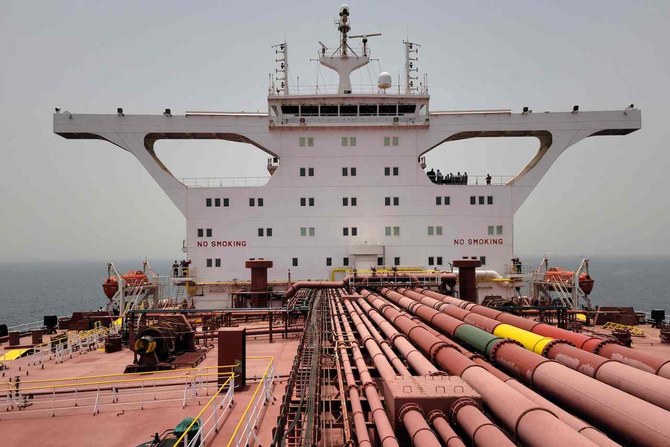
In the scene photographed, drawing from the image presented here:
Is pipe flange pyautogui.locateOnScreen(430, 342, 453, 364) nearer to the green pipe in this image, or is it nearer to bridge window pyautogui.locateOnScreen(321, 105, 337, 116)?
the green pipe

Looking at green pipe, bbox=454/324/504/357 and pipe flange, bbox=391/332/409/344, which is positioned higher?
green pipe, bbox=454/324/504/357

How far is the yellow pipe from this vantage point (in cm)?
858

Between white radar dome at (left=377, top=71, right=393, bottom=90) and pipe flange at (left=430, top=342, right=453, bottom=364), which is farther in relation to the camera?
white radar dome at (left=377, top=71, right=393, bottom=90)

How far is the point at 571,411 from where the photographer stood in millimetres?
6293

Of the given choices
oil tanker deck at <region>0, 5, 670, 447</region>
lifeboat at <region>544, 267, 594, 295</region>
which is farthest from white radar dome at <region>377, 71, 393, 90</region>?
lifeboat at <region>544, 267, 594, 295</region>

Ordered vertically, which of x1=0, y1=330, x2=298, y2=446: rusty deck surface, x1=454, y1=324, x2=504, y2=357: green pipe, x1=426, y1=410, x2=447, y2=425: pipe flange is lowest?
x1=0, y1=330, x2=298, y2=446: rusty deck surface

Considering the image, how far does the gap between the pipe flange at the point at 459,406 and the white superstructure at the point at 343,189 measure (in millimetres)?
20978

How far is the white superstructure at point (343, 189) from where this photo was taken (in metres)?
27.6

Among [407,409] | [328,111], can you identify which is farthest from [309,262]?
[407,409]

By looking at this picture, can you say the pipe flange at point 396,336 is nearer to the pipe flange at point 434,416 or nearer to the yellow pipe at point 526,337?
the yellow pipe at point 526,337

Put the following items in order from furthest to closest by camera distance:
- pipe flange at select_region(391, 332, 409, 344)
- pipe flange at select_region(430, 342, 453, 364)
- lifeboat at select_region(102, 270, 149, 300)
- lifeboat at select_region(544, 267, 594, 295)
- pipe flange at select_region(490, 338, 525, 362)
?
1. lifeboat at select_region(102, 270, 149, 300)
2. lifeboat at select_region(544, 267, 594, 295)
3. pipe flange at select_region(391, 332, 409, 344)
4. pipe flange at select_region(430, 342, 453, 364)
5. pipe flange at select_region(490, 338, 525, 362)

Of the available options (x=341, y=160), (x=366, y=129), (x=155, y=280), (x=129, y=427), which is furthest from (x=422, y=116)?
(x=129, y=427)

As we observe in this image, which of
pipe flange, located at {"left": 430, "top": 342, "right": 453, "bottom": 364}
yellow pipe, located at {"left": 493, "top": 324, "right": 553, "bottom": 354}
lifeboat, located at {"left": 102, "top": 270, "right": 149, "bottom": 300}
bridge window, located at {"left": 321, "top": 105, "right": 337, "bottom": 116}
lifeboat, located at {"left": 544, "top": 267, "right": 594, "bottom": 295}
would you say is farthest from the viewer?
bridge window, located at {"left": 321, "top": 105, "right": 337, "bottom": 116}

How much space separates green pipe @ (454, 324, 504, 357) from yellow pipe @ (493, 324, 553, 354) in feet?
1.99
